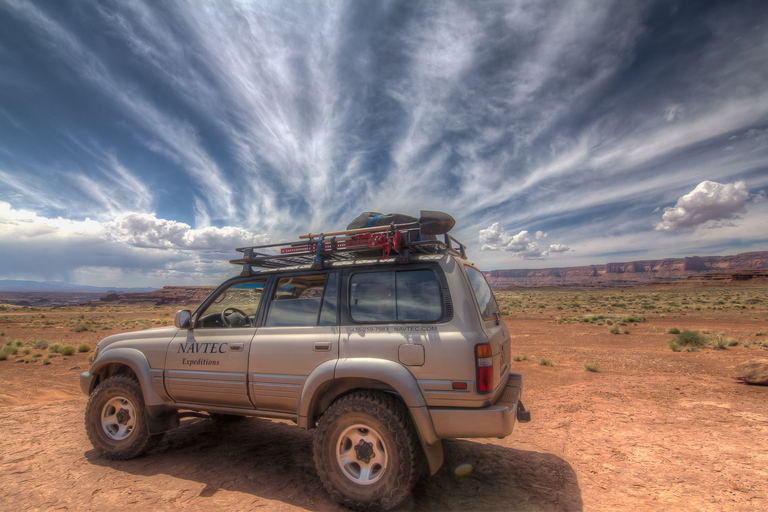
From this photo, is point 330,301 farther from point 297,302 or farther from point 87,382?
point 87,382

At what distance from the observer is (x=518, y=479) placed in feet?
13.0

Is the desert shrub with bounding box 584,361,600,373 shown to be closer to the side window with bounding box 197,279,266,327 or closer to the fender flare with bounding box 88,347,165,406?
the side window with bounding box 197,279,266,327

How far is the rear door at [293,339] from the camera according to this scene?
3.62 metres

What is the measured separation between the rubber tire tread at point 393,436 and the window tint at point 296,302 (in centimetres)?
91

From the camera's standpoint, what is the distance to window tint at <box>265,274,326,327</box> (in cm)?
391

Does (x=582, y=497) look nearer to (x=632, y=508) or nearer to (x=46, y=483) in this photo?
(x=632, y=508)

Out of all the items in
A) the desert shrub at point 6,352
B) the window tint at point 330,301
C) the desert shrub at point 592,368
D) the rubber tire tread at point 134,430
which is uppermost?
the window tint at point 330,301

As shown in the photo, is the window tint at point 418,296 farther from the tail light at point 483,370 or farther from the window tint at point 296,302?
the window tint at point 296,302

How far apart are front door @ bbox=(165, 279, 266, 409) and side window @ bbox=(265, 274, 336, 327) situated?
0.25 m

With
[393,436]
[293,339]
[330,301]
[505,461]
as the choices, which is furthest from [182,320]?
[505,461]

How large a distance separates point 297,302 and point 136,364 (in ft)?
7.07

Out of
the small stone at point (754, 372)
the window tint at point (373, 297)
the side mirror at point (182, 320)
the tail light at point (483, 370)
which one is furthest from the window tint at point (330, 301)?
the small stone at point (754, 372)

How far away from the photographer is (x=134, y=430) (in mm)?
4406

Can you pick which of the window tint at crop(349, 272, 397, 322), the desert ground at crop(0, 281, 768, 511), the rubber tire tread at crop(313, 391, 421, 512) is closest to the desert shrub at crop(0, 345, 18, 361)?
the desert ground at crop(0, 281, 768, 511)
